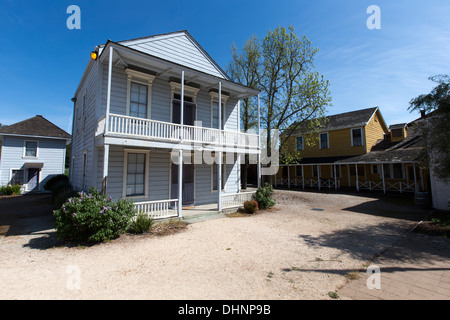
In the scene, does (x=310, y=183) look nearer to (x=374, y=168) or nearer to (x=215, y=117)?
(x=374, y=168)

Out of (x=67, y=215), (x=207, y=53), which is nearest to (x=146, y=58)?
(x=207, y=53)

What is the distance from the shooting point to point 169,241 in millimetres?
6855

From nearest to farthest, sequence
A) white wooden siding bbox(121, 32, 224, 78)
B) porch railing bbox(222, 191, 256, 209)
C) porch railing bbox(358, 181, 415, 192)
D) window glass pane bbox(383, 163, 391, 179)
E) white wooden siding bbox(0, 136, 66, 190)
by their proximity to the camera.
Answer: white wooden siding bbox(121, 32, 224, 78)
porch railing bbox(222, 191, 256, 209)
porch railing bbox(358, 181, 415, 192)
white wooden siding bbox(0, 136, 66, 190)
window glass pane bbox(383, 163, 391, 179)

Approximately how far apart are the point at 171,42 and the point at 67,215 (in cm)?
1003

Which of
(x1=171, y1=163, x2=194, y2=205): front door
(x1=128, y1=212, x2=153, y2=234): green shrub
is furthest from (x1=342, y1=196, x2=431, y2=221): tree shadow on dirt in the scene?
→ (x1=128, y1=212, x2=153, y2=234): green shrub

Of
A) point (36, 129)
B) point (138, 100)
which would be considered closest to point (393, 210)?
point (138, 100)

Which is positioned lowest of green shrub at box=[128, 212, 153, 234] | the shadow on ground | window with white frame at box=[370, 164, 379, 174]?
the shadow on ground

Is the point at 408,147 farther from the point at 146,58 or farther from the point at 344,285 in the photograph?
the point at 146,58

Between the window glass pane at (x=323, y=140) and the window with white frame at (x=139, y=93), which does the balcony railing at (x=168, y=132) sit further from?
the window glass pane at (x=323, y=140)

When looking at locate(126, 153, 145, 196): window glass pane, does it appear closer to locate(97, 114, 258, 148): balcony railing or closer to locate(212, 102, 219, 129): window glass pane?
locate(97, 114, 258, 148): balcony railing

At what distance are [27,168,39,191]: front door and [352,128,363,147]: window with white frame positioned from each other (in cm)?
3188

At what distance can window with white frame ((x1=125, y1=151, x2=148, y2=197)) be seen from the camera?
32.0 ft

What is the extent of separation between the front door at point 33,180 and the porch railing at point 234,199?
20153 mm

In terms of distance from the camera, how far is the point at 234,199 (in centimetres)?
1191
